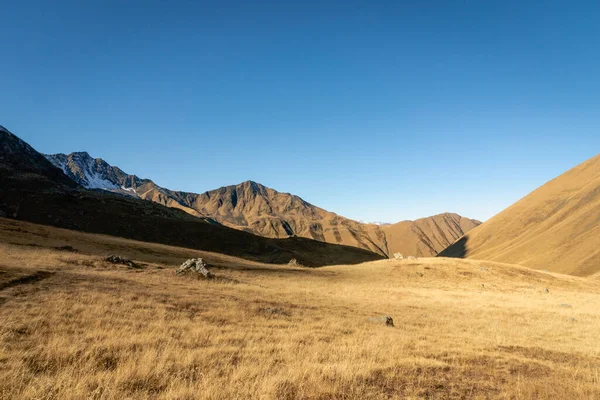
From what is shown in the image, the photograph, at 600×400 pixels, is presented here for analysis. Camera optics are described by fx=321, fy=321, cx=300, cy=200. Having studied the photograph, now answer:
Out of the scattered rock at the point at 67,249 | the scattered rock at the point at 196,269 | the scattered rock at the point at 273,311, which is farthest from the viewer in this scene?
the scattered rock at the point at 67,249

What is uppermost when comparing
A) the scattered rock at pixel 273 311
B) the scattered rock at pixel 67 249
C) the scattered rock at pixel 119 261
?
the scattered rock at pixel 67 249

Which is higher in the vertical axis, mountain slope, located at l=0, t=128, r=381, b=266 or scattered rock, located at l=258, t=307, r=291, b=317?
mountain slope, located at l=0, t=128, r=381, b=266

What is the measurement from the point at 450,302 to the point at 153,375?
2933cm

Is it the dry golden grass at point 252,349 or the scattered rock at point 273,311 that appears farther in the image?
the scattered rock at point 273,311

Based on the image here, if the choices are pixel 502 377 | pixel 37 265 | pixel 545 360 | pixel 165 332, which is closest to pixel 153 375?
pixel 165 332

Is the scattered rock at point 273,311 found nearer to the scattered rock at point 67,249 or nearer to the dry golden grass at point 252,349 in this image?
the dry golden grass at point 252,349

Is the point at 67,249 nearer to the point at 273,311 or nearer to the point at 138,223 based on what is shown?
the point at 273,311

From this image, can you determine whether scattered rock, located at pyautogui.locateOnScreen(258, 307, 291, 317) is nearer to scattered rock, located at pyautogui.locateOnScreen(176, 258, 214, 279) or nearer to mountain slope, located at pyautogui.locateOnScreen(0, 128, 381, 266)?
scattered rock, located at pyautogui.locateOnScreen(176, 258, 214, 279)

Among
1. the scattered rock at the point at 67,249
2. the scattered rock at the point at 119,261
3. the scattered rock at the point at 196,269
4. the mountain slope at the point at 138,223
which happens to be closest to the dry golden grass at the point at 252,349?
the scattered rock at the point at 196,269

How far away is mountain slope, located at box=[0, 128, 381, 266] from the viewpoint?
83.9 m

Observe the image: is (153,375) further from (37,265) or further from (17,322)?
(37,265)

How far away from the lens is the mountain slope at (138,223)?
8394cm

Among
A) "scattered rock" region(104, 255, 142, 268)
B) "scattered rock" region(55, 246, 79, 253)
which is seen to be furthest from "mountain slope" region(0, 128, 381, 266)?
"scattered rock" region(104, 255, 142, 268)

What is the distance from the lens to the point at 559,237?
13575 cm
